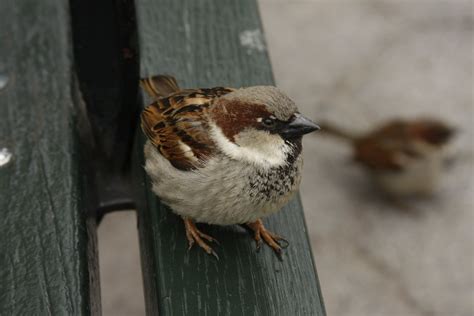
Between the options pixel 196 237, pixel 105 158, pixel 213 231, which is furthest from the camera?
pixel 105 158

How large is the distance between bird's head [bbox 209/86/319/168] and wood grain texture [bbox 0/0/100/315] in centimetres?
35

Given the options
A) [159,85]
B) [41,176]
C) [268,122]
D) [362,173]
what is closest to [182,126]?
[159,85]

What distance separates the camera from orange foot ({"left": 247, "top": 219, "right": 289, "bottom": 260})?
1.70 meters

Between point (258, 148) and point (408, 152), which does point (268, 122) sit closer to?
point (258, 148)

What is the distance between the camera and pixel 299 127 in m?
1.77

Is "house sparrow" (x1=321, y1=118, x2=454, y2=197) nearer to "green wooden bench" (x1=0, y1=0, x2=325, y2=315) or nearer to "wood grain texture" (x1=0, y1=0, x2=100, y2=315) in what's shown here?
"green wooden bench" (x1=0, y1=0, x2=325, y2=315)

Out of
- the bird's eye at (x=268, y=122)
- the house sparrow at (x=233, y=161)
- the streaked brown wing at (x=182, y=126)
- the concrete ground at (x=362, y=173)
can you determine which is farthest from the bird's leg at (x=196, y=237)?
the concrete ground at (x=362, y=173)

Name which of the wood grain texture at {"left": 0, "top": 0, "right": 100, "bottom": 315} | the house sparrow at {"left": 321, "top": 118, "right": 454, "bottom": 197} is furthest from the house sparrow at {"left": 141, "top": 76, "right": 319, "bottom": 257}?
the house sparrow at {"left": 321, "top": 118, "right": 454, "bottom": 197}

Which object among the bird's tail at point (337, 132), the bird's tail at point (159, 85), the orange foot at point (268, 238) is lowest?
the orange foot at point (268, 238)

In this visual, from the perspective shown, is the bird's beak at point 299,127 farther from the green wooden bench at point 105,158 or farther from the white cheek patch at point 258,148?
the green wooden bench at point 105,158

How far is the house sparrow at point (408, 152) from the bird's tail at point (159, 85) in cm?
230

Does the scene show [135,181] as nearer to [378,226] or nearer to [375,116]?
[378,226]

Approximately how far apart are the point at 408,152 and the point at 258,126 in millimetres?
2429

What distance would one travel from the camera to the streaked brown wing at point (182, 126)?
1.88 m
